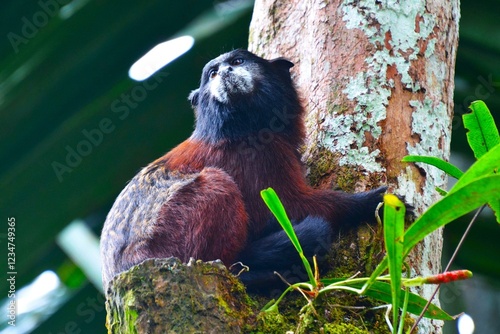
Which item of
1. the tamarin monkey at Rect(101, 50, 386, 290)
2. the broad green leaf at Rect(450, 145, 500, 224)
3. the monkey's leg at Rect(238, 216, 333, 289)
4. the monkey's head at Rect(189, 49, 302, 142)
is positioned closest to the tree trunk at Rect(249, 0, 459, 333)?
the tamarin monkey at Rect(101, 50, 386, 290)

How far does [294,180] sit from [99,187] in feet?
5.99

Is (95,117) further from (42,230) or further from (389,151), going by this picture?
(389,151)

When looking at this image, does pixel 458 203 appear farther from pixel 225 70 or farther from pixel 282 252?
pixel 225 70

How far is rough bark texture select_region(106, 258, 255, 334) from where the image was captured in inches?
129

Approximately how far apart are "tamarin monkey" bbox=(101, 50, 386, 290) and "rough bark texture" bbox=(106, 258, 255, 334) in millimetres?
1022

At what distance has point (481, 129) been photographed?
3.40 meters

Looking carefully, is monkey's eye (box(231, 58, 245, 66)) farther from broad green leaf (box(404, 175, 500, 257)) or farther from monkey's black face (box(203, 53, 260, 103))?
broad green leaf (box(404, 175, 500, 257))

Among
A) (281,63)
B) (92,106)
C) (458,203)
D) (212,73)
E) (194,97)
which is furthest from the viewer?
(194,97)

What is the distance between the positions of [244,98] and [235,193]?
126cm

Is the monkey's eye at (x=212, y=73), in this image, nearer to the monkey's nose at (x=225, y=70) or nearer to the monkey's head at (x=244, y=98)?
the monkey's head at (x=244, y=98)

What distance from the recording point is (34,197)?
19.1 feet

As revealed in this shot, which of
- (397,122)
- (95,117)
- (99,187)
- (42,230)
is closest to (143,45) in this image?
(95,117)

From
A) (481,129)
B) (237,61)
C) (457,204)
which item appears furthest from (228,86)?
(457,204)

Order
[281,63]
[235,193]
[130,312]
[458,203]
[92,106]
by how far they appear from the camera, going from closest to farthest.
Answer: [458,203]
[130,312]
[235,193]
[92,106]
[281,63]
